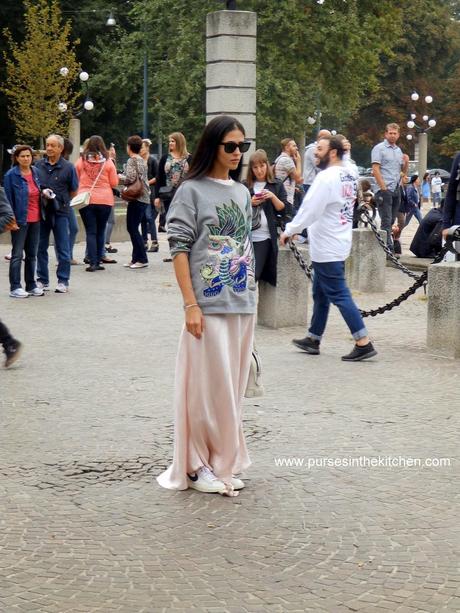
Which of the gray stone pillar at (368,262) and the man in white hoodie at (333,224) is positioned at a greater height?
the man in white hoodie at (333,224)

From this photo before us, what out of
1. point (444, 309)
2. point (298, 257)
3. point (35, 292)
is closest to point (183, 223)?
point (444, 309)

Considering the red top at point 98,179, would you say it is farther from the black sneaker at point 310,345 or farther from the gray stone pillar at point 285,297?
the black sneaker at point 310,345

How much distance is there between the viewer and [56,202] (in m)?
14.8

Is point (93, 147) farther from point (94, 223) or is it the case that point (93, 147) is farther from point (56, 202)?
point (56, 202)

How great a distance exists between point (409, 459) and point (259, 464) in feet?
2.66

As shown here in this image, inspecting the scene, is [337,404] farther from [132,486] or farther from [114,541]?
[114,541]

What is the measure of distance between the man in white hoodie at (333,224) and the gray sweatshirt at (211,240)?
12.4 ft

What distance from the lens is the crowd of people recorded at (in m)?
5.84

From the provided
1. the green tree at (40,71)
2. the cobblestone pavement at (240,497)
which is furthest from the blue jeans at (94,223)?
the green tree at (40,71)

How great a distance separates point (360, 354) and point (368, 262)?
5.53 metres

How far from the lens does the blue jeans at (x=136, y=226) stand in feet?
55.8

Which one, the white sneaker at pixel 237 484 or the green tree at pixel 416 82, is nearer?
the white sneaker at pixel 237 484

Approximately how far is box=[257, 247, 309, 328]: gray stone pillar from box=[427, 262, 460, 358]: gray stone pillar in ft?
6.14

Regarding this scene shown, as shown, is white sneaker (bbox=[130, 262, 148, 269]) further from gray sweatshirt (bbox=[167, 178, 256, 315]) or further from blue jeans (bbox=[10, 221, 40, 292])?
gray sweatshirt (bbox=[167, 178, 256, 315])
